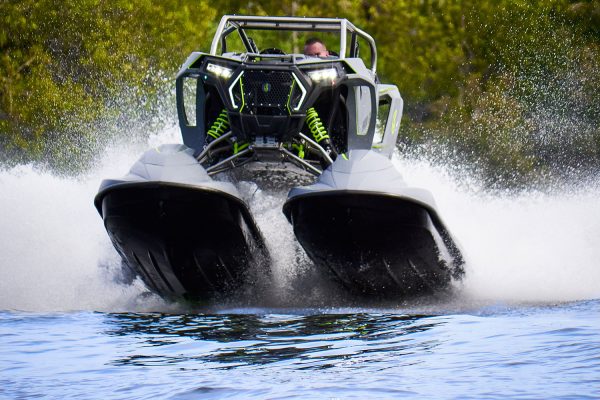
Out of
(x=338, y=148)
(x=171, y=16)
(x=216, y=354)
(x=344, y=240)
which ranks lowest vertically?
(x=216, y=354)

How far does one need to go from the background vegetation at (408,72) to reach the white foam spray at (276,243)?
11198 millimetres

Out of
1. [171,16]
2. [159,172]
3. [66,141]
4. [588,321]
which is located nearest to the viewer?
[588,321]

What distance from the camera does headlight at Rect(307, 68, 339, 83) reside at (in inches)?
378

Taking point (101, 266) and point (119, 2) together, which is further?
point (119, 2)

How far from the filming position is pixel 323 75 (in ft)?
31.7

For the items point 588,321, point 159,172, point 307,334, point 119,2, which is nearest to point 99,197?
point 159,172

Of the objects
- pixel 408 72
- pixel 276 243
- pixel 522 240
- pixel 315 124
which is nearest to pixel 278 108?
pixel 315 124

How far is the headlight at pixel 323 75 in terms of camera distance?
9594 mm

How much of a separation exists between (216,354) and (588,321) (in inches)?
87.7

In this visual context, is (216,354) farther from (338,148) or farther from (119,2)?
(119,2)

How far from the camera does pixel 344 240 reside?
8.80m

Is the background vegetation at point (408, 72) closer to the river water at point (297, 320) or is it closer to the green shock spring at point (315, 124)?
the river water at point (297, 320)

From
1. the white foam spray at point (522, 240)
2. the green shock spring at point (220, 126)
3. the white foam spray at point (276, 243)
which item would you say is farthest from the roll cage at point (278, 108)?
the white foam spray at point (522, 240)

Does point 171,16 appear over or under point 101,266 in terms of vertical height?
over
